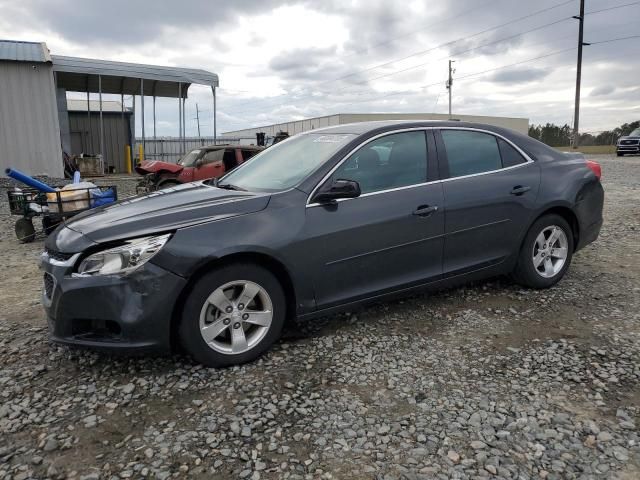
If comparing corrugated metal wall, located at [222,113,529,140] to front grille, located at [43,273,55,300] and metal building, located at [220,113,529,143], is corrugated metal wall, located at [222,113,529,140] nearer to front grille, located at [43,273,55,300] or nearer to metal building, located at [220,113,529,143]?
metal building, located at [220,113,529,143]

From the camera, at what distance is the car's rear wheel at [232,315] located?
303cm

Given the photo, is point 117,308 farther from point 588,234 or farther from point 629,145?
point 629,145

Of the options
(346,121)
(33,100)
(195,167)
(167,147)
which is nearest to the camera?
(195,167)

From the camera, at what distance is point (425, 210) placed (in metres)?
3.78

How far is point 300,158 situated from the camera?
3938 mm

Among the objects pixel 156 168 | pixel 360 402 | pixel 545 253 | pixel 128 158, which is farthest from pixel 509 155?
pixel 128 158

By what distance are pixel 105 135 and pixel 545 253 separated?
78.3 ft

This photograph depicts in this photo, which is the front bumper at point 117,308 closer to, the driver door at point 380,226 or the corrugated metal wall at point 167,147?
the driver door at point 380,226

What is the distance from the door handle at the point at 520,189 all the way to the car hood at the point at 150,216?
86.4 inches

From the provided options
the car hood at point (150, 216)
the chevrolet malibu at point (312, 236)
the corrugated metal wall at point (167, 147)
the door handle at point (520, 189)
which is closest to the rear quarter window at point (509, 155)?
the chevrolet malibu at point (312, 236)

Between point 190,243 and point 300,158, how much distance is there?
132 centimetres

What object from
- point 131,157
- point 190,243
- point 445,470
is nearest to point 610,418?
point 445,470

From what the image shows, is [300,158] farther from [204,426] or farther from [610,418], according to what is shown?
[610,418]

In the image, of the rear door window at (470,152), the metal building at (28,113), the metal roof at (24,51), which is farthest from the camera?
the metal building at (28,113)
